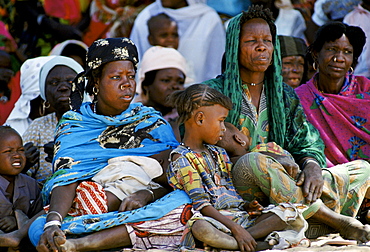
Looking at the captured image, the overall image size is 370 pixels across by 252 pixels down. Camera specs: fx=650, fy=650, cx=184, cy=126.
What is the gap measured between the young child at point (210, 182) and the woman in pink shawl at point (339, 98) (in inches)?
51.7

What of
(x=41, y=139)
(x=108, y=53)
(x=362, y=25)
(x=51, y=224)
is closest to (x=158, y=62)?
(x=41, y=139)

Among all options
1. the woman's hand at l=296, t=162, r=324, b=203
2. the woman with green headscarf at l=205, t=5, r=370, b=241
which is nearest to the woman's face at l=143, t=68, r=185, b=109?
the woman with green headscarf at l=205, t=5, r=370, b=241

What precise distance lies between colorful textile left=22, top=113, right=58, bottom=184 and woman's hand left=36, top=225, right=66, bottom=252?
137cm

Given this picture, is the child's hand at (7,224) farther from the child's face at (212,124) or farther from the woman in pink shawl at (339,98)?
the woman in pink shawl at (339,98)

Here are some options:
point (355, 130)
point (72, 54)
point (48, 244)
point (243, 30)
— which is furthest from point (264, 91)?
point (72, 54)

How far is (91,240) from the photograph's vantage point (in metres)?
4.41

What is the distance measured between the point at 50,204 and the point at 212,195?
116 cm

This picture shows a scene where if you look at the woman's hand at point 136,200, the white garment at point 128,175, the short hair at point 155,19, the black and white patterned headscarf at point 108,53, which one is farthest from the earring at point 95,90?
the short hair at point 155,19

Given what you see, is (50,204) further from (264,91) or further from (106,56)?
(264,91)

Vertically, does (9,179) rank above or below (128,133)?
below

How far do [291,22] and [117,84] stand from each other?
142 inches

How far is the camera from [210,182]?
466cm

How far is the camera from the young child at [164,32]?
8031 millimetres

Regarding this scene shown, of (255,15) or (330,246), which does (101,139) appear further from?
(330,246)
